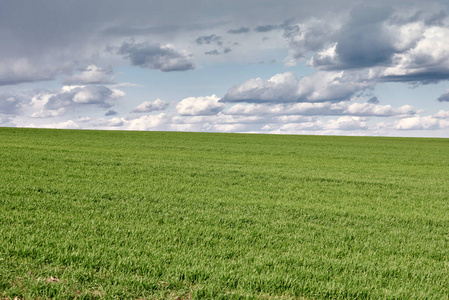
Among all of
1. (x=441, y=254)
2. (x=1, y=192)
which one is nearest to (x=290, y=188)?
(x=441, y=254)

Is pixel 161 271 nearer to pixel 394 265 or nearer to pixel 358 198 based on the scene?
pixel 394 265

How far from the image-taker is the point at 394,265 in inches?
226

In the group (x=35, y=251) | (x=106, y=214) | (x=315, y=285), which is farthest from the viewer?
(x=106, y=214)

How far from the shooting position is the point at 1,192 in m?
9.32

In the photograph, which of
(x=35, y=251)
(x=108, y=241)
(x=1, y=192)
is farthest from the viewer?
(x=1, y=192)

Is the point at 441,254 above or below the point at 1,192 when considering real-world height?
below

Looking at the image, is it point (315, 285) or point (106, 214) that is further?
point (106, 214)

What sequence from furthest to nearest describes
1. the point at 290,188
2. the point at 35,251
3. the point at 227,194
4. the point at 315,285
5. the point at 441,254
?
the point at 290,188 < the point at 227,194 < the point at 441,254 < the point at 35,251 < the point at 315,285

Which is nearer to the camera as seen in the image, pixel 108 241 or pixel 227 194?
pixel 108 241

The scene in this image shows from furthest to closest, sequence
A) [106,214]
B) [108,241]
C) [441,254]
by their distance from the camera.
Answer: [106,214] → [441,254] → [108,241]

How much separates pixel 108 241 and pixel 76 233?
707 millimetres

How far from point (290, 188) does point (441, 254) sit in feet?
19.6

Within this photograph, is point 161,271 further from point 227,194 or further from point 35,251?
point 227,194

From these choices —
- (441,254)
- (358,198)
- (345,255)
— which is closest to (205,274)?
(345,255)
